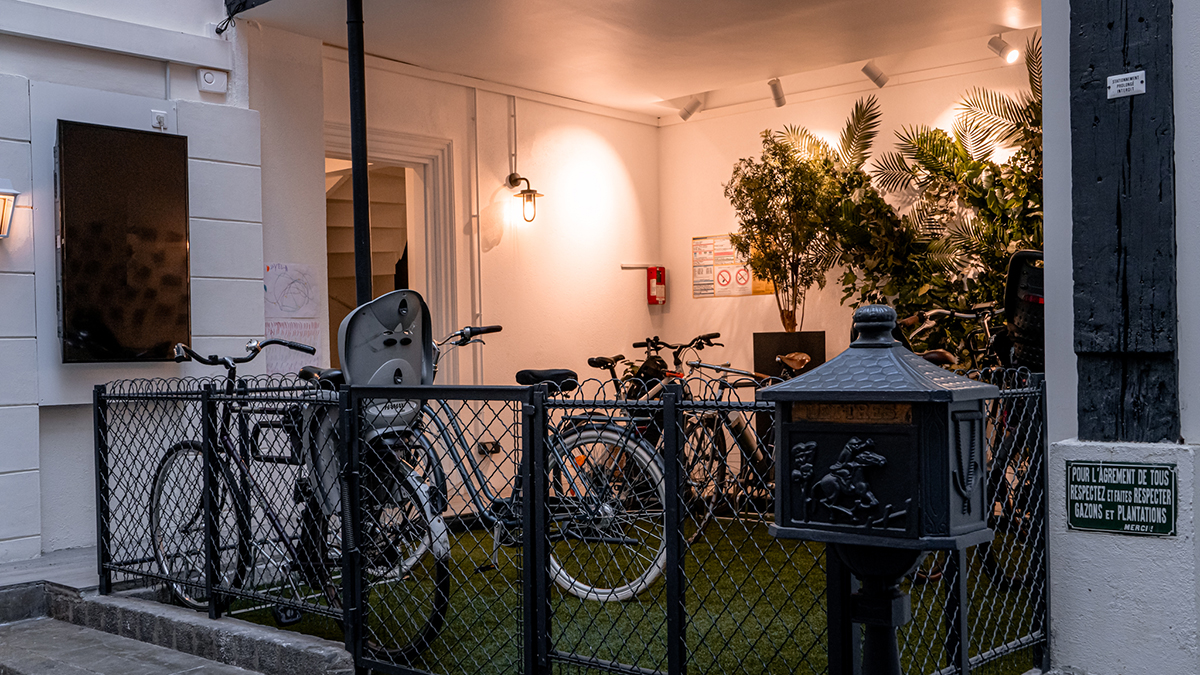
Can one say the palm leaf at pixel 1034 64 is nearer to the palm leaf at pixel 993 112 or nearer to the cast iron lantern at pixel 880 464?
the palm leaf at pixel 993 112

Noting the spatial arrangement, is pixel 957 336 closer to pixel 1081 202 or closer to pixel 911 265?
pixel 911 265

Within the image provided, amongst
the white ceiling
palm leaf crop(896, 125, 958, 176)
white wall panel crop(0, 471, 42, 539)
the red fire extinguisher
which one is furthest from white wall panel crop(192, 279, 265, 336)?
palm leaf crop(896, 125, 958, 176)

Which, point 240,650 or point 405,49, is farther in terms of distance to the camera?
point 405,49

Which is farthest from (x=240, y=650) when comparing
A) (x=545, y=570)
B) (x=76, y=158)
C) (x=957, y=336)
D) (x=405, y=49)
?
(x=957, y=336)

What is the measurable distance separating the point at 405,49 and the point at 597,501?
390 centimetres

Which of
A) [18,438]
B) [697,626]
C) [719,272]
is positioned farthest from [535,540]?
[719,272]

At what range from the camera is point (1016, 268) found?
3.83 m

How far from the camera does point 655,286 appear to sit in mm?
8172

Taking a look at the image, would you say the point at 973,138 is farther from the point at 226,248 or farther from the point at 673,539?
the point at 673,539

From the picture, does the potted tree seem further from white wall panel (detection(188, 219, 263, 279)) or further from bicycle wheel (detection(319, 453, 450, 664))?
bicycle wheel (detection(319, 453, 450, 664))

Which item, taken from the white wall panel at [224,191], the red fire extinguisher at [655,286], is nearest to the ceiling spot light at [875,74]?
the red fire extinguisher at [655,286]

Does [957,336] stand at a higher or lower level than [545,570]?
higher

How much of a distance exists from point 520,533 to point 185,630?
4.62 feet

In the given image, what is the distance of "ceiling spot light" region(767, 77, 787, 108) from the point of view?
707 cm
